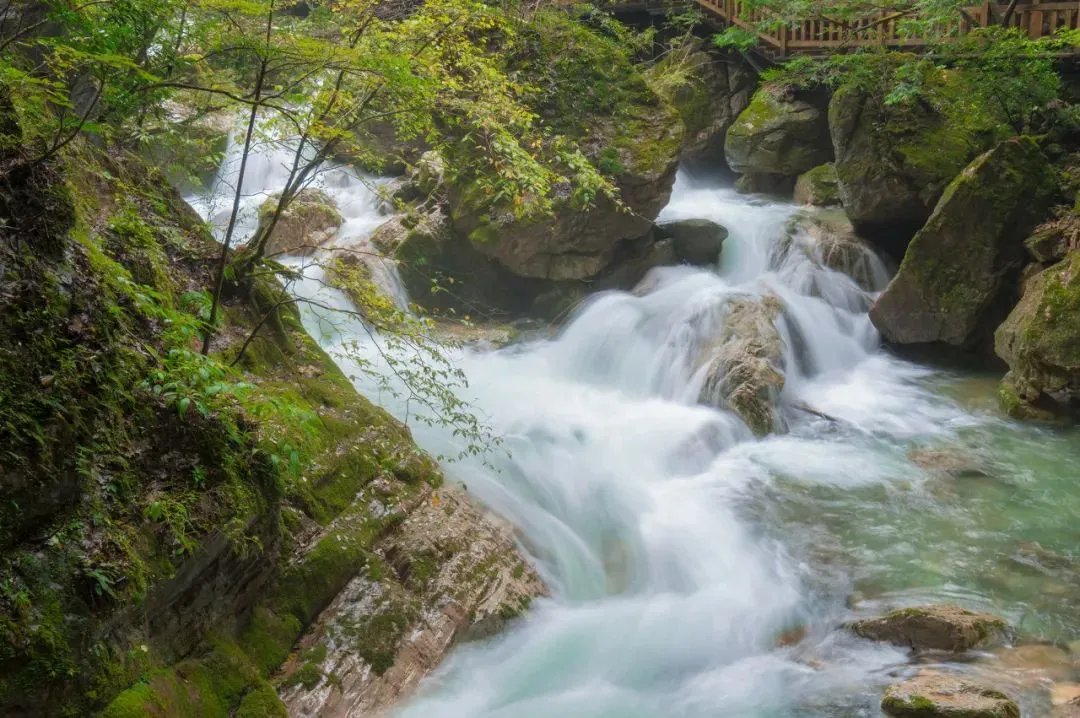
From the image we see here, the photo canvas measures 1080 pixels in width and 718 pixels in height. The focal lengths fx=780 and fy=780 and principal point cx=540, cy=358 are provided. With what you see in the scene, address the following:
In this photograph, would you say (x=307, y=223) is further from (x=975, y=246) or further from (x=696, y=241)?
(x=975, y=246)

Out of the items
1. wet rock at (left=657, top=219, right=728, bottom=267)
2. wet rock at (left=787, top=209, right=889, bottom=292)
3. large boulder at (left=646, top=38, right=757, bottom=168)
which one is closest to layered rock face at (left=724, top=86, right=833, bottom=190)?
large boulder at (left=646, top=38, right=757, bottom=168)

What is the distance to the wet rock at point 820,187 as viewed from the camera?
14.3 m

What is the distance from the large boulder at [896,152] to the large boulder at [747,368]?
2.79m

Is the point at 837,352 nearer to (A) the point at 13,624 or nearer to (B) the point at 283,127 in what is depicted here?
(B) the point at 283,127

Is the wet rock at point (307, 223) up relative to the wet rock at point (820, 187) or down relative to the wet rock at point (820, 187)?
up

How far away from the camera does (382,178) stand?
48.5ft

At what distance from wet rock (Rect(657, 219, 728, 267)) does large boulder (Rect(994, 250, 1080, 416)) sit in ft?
15.0

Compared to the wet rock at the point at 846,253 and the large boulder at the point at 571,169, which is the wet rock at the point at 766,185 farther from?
the large boulder at the point at 571,169

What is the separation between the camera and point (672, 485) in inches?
317

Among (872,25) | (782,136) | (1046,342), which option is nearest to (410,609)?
(1046,342)

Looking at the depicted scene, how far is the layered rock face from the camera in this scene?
14984 millimetres

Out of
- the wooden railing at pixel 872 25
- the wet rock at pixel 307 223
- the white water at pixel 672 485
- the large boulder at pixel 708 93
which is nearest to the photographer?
the white water at pixel 672 485

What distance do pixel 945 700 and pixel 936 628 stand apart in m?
0.86

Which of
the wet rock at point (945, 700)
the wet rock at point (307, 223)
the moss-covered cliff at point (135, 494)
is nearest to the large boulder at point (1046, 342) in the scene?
the wet rock at point (945, 700)
